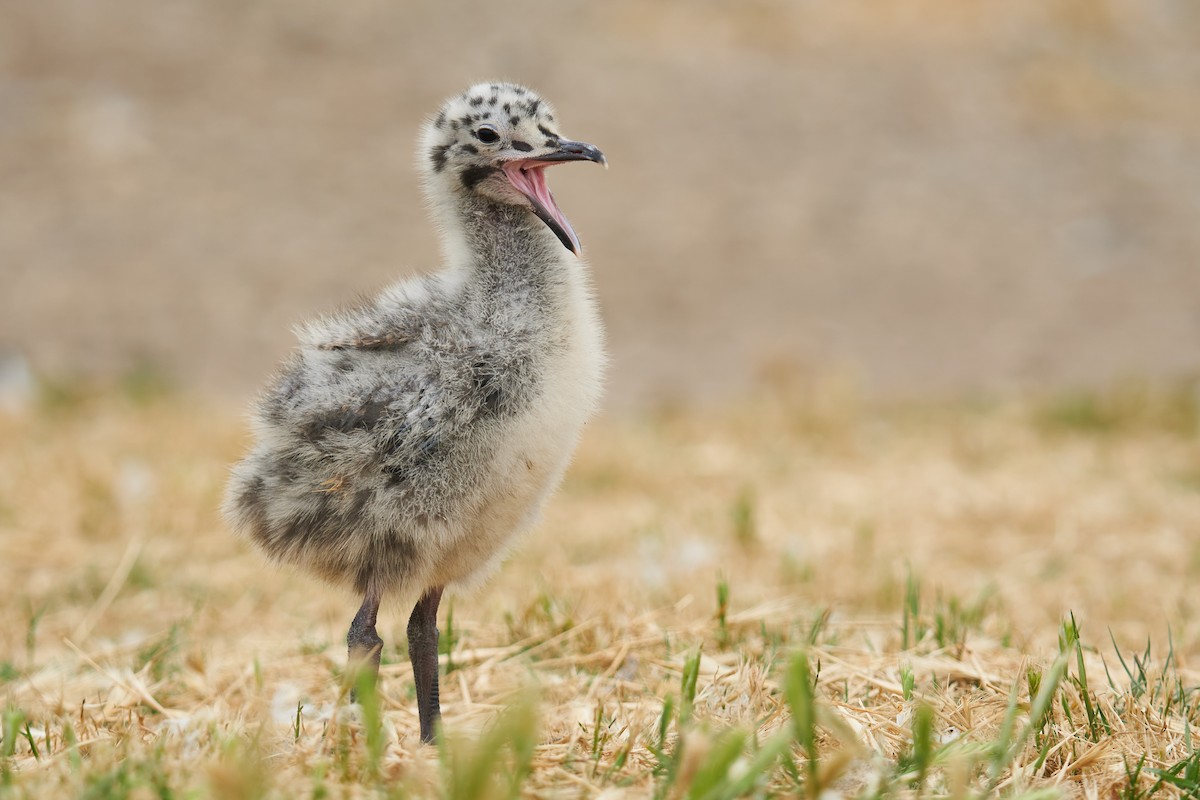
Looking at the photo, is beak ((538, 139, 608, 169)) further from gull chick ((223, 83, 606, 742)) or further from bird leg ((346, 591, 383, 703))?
bird leg ((346, 591, 383, 703))

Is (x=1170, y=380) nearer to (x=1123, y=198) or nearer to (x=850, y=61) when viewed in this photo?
(x=1123, y=198)

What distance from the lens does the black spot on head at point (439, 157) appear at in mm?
2973

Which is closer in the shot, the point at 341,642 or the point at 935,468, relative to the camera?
the point at 341,642

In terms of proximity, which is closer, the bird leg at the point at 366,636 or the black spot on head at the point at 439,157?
the bird leg at the point at 366,636

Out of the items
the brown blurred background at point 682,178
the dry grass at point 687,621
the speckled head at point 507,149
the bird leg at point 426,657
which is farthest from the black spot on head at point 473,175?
the brown blurred background at point 682,178

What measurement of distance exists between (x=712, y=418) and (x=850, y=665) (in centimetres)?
618

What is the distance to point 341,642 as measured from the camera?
375 centimetres

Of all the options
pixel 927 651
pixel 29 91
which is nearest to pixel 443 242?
pixel 927 651

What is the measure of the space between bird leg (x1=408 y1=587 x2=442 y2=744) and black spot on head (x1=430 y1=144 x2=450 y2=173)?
3.50 feet

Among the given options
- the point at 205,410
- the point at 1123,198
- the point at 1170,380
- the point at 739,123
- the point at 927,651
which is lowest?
the point at 927,651

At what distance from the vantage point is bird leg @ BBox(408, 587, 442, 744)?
8.75 ft

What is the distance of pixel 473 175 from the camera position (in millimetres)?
2924

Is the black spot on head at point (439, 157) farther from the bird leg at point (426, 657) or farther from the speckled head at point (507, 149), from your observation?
the bird leg at point (426, 657)

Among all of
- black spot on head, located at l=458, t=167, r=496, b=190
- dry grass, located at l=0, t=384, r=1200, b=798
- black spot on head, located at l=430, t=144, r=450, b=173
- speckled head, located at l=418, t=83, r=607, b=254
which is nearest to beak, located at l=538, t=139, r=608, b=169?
speckled head, located at l=418, t=83, r=607, b=254
